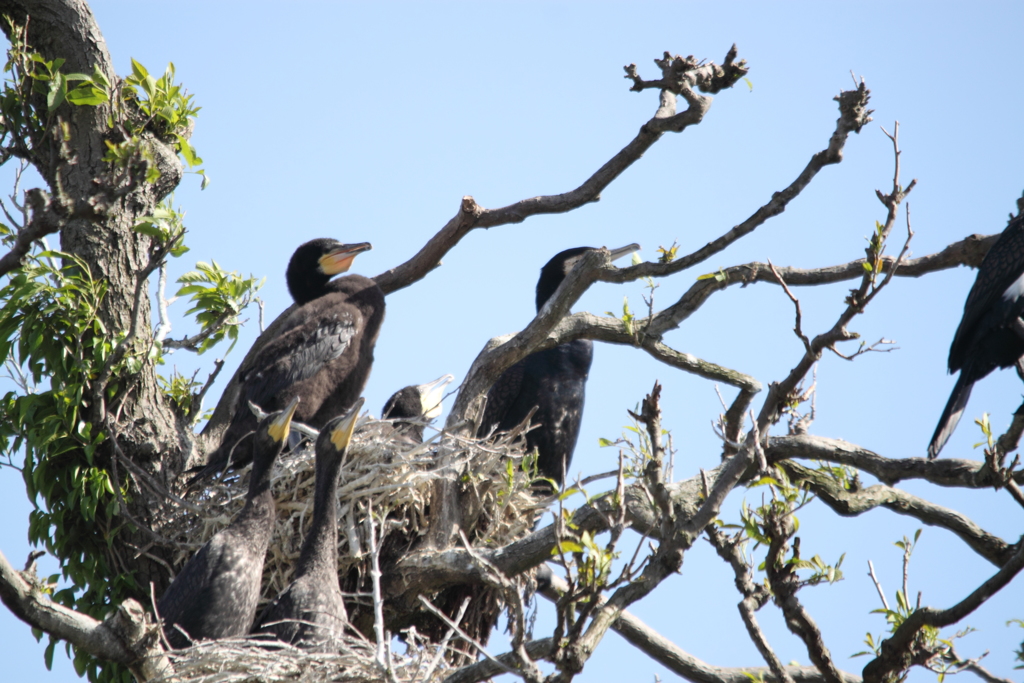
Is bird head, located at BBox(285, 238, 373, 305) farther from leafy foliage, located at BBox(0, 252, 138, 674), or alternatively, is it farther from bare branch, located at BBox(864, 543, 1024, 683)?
bare branch, located at BBox(864, 543, 1024, 683)

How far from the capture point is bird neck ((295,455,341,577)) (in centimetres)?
409

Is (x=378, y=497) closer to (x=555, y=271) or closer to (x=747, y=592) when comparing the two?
(x=747, y=592)

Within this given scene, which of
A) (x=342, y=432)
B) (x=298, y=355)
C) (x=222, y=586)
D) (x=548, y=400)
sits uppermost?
(x=548, y=400)

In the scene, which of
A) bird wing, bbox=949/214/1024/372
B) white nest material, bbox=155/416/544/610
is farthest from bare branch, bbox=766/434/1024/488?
bird wing, bbox=949/214/1024/372

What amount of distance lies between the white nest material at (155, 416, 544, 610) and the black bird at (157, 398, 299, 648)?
17.4 inches

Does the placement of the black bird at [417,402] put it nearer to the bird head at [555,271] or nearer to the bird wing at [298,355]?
the bird wing at [298,355]

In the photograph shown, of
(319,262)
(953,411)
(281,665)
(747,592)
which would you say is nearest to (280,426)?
(281,665)

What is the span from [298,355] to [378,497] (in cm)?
139

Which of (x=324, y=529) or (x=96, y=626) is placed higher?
(x=324, y=529)

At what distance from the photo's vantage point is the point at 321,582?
400 centimetres

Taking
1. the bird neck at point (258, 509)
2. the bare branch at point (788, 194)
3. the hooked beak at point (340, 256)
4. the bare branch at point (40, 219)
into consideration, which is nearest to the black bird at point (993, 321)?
the bare branch at point (788, 194)

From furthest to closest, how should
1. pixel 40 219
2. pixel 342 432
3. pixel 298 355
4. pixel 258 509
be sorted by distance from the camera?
pixel 298 355, pixel 342 432, pixel 258 509, pixel 40 219

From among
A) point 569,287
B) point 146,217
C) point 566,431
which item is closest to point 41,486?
point 146,217

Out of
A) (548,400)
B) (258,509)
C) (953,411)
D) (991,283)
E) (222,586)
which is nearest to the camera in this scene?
(222,586)
